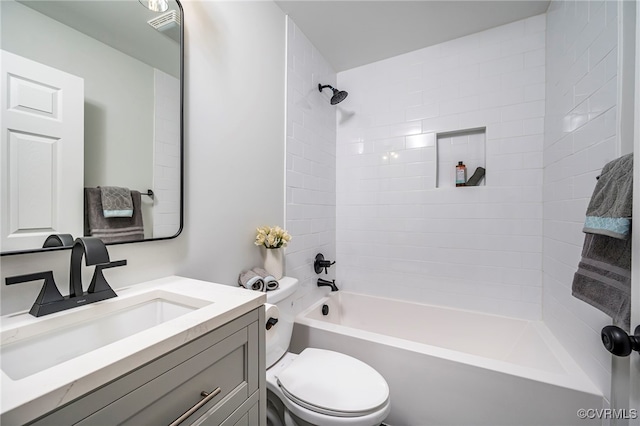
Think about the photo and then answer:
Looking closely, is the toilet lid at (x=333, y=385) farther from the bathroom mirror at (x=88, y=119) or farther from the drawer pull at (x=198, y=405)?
the bathroom mirror at (x=88, y=119)

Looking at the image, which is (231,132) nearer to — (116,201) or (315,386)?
(116,201)

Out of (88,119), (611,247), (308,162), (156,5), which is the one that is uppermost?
(156,5)

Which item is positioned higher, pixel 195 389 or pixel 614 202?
pixel 614 202

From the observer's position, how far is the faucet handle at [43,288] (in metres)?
0.66

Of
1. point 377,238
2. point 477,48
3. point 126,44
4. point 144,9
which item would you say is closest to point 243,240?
point 126,44

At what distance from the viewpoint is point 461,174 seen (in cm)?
200

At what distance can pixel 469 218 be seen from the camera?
198cm

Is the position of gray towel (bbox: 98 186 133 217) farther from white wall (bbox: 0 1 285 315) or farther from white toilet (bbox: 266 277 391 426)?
white toilet (bbox: 266 277 391 426)

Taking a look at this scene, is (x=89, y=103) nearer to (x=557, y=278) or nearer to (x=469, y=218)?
(x=469, y=218)

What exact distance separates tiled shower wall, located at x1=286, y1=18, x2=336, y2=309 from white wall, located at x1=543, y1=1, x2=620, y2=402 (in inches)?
61.7

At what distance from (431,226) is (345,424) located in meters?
1.55

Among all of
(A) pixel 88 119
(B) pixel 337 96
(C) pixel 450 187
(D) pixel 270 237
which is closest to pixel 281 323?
(D) pixel 270 237

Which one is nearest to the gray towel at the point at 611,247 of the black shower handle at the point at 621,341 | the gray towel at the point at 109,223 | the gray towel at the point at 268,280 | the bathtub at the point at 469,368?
the black shower handle at the point at 621,341

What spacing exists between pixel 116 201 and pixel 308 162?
1364 millimetres
